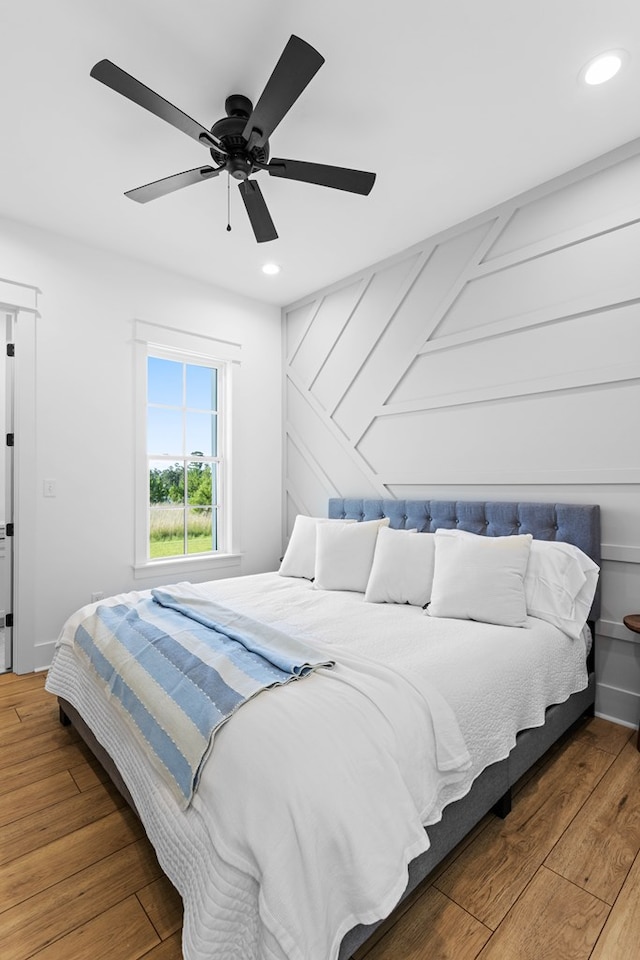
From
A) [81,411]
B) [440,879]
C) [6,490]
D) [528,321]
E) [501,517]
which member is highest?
[528,321]

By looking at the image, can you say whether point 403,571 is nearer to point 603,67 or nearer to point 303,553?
point 303,553

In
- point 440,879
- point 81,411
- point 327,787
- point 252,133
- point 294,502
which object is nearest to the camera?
point 327,787

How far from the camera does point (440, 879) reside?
4.87ft

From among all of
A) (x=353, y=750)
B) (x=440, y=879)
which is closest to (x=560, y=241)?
(x=353, y=750)

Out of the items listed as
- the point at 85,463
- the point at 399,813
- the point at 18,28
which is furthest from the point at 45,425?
the point at 399,813

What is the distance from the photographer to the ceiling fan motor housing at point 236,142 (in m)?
2.00

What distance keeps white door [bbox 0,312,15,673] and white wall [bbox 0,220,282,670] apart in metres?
0.12

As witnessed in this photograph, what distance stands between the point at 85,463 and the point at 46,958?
2672 millimetres

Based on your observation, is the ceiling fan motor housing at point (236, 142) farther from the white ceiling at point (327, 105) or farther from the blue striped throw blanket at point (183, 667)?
the blue striped throw blanket at point (183, 667)

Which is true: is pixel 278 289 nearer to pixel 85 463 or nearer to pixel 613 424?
pixel 85 463

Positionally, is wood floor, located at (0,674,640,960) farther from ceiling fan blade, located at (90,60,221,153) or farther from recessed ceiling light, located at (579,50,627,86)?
recessed ceiling light, located at (579,50,627,86)

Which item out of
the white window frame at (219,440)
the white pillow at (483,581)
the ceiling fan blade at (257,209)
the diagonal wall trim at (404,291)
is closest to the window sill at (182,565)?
the white window frame at (219,440)

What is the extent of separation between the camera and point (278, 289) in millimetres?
4090

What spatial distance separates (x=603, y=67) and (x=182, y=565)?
3.78 metres
